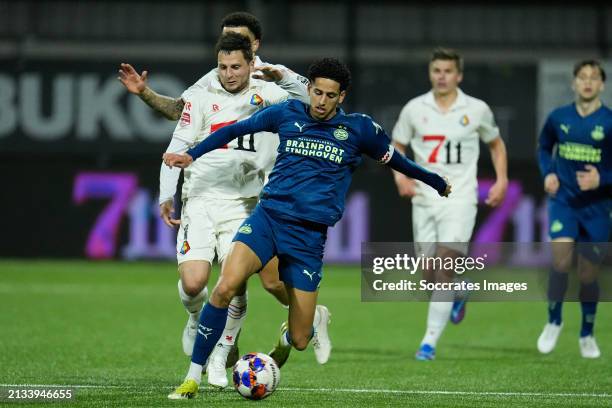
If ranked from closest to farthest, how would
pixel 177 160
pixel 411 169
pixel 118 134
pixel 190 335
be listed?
pixel 177 160, pixel 411 169, pixel 190 335, pixel 118 134

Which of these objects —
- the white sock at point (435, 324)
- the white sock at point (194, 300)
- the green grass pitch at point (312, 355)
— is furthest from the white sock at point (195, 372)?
the white sock at point (435, 324)

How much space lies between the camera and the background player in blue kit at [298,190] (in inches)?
303

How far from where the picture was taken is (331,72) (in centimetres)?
767

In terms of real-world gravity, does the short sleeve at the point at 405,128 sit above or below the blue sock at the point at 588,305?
above

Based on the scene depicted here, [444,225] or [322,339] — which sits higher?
[444,225]

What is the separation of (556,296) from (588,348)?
0.60 meters

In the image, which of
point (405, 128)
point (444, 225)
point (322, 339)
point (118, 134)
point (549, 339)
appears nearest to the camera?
point (322, 339)

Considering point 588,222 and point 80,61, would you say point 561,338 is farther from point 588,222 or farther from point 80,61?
point 80,61

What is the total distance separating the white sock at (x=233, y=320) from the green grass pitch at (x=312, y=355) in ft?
1.47

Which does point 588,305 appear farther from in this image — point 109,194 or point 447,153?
point 109,194

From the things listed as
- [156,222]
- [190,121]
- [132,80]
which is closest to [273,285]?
[190,121]

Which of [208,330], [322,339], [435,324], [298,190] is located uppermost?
[298,190]

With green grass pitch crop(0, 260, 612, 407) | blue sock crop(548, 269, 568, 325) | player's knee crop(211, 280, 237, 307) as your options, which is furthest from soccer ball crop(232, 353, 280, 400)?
blue sock crop(548, 269, 568, 325)

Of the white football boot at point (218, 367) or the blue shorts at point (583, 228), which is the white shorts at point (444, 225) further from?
the white football boot at point (218, 367)
